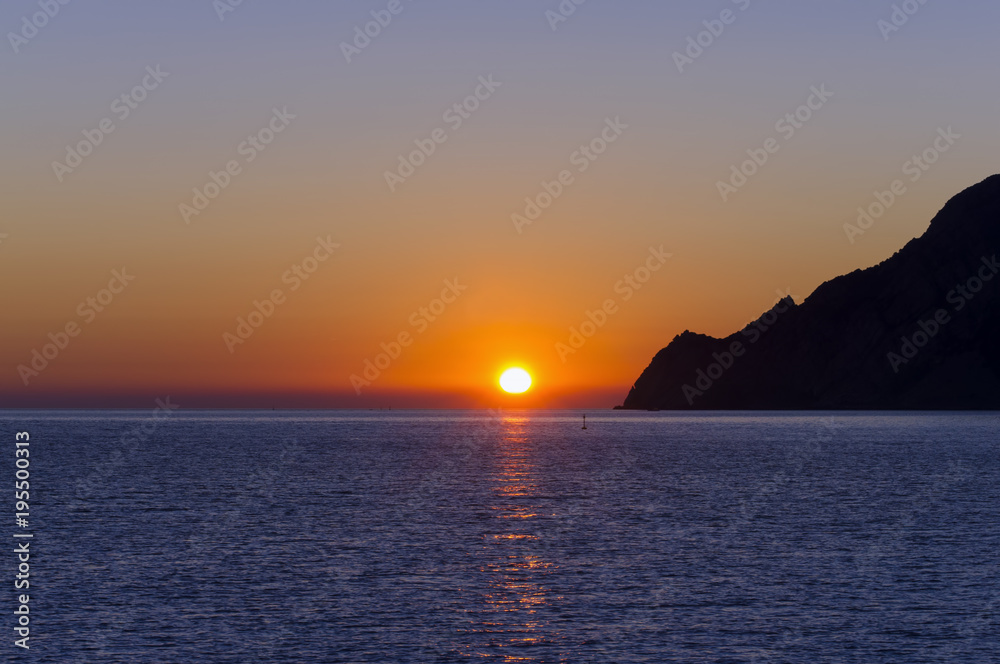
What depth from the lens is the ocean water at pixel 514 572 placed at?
38594mm

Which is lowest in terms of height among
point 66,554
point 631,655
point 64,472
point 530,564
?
point 631,655

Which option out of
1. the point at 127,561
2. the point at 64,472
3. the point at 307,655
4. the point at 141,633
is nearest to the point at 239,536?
the point at 127,561

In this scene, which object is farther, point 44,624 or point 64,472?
point 64,472

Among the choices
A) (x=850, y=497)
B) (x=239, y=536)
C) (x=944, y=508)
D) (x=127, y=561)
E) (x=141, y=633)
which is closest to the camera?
(x=141, y=633)

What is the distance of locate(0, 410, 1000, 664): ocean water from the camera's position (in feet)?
127

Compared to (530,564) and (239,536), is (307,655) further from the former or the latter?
(239,536)

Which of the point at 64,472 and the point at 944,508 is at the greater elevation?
the point at 64,472

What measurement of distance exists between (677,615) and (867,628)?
7551mm

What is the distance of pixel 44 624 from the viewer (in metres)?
41.0

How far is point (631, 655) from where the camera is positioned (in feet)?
122

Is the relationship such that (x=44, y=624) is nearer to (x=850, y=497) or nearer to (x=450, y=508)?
(x=450, y=508)

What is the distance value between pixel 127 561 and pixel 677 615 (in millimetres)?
30263

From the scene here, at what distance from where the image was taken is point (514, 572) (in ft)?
173

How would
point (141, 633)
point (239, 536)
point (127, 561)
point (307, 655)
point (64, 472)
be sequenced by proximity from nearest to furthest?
point (307, 655)
point (141, 633)
point (127, 561)
point (239, 536)
point (64, 472)
